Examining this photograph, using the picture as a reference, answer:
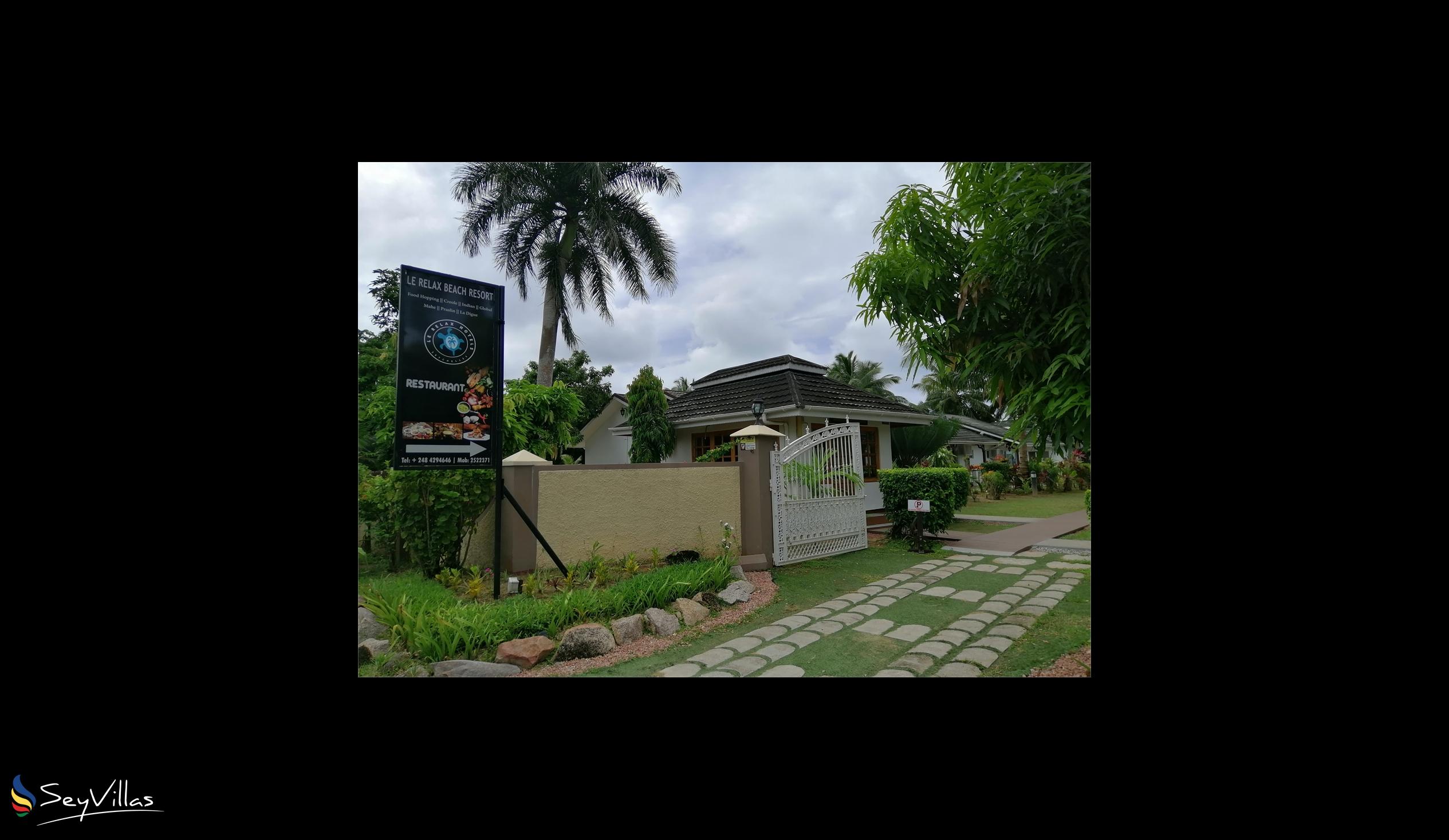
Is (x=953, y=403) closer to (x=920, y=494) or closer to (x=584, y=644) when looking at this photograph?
(x=920, y=494)

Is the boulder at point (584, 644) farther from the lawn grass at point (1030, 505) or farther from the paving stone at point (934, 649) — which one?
the lawn grass at point (1030, 505)

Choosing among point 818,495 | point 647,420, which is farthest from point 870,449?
point 647,420

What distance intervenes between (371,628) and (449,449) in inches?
57.8

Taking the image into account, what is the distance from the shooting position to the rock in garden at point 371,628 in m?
4.05

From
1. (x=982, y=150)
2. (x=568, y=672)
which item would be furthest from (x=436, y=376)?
(x=982, y=150)

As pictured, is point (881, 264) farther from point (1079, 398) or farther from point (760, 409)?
point (760, 409)

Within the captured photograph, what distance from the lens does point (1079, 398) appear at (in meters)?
3.05

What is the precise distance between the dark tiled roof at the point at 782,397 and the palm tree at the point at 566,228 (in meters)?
3.41

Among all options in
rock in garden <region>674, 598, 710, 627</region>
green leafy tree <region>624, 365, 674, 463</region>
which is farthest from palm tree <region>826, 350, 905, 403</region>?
rock in garden <region>674, 598, 710, 627</region>

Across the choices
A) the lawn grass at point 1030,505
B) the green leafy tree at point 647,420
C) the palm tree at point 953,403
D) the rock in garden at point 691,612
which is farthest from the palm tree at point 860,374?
the rock in garden at point 691,612

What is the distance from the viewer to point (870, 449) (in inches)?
448

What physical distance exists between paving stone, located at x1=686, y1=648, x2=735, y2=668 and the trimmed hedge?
5.69 m

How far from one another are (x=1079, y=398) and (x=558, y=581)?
15.3ft

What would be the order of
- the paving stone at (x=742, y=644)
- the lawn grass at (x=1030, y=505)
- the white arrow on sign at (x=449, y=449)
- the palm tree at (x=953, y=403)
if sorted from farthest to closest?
the palm tree at (x=953, y=403) → the lawn grass at (x=1030, y=505) → the white arrow on sign at (x=449, y=449) → the paving stone at (x=742, y=644)
